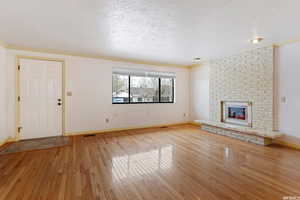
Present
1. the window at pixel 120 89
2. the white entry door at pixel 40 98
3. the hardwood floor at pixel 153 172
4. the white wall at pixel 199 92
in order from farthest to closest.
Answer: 1. the white wall at pixel 199 92
2. the window at pixel 120 89
3. the white entry door at pixel 40 98
4. the hardwood floor at pixel 153 172

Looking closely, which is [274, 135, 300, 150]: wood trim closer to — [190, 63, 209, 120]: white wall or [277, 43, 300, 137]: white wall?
[277, 43, 300, 137]: white wall

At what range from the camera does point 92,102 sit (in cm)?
467

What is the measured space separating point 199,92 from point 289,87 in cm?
278

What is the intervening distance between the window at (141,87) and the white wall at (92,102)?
208mm

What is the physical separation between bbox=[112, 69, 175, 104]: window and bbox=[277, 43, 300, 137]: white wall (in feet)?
10.9

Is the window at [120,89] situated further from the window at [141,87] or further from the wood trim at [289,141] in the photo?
the wood trim at [289,141]

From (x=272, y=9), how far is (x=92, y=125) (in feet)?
15.9

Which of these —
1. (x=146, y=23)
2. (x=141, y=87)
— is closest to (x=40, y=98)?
(x=141, y=87)

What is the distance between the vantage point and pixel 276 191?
1.85 metres

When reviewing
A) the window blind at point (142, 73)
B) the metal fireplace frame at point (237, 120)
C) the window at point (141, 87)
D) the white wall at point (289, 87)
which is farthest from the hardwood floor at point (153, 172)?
the window blind at point (142, 73)

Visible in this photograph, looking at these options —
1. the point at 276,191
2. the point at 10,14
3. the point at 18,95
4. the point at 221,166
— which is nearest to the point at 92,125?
the point at 18,95

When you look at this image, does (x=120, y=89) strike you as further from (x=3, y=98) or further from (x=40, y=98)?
(x=3, y=98)

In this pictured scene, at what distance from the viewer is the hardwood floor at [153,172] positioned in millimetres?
1818

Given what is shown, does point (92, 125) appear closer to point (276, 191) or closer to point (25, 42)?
point (25, 42)
